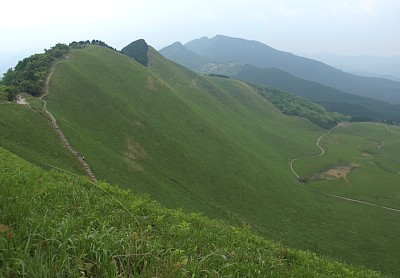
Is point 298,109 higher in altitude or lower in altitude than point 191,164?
higher

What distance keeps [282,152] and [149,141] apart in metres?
58.5

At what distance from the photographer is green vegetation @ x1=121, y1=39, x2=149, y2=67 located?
147m

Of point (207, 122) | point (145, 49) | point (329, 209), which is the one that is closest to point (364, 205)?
point (329, 209)

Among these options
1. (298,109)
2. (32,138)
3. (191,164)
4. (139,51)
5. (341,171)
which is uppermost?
(139,51)

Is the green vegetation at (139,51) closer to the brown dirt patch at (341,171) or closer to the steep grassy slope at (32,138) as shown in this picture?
the brown dirt patch at (341,171)

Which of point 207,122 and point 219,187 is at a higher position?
point 207,122

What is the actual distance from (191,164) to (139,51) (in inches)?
4521

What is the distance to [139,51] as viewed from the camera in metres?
159

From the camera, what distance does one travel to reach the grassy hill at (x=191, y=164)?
4538 cm

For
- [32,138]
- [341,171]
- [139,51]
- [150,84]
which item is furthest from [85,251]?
[139,51]

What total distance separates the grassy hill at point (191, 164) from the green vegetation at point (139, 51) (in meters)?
51.5

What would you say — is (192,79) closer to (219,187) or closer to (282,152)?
(282,152)

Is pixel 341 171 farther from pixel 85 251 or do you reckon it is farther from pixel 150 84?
pixel 85 251

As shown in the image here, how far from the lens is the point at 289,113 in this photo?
16325 cm
